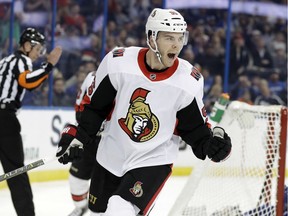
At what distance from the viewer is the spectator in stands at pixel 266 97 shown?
942 cm

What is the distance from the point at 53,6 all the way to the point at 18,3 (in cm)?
45

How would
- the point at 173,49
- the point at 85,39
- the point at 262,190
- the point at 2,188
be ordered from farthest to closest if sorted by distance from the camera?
1. the point at 85,39
2. the point at 2,188
3. the point at 262,190
4. the point at 173,49

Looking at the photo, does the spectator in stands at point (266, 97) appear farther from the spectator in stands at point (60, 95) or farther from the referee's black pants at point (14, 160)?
the referee's black pants at point (14, 160)

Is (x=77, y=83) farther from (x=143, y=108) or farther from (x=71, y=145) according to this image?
(x=143, y=108)

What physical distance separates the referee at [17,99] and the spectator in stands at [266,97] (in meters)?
5.13

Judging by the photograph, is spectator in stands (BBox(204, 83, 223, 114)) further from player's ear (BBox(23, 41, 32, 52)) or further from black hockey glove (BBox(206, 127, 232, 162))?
black hockey glove (BBox(206, 127, 232, 162))

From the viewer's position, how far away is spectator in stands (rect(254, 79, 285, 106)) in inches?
371

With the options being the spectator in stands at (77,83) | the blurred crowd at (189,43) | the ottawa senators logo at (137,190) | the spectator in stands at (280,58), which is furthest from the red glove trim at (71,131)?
the spectator in stands at (280,58)

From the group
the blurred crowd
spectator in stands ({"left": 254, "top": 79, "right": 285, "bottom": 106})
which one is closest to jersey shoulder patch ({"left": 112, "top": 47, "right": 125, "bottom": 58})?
the blurred crowd

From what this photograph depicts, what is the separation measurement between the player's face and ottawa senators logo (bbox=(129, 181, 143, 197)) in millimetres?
495

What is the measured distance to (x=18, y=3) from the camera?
7.17 meters

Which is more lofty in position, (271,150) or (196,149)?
(196,149)

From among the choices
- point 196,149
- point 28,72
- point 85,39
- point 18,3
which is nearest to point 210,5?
point 85,39

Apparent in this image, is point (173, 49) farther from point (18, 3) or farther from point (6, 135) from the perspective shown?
point (18, 3)
